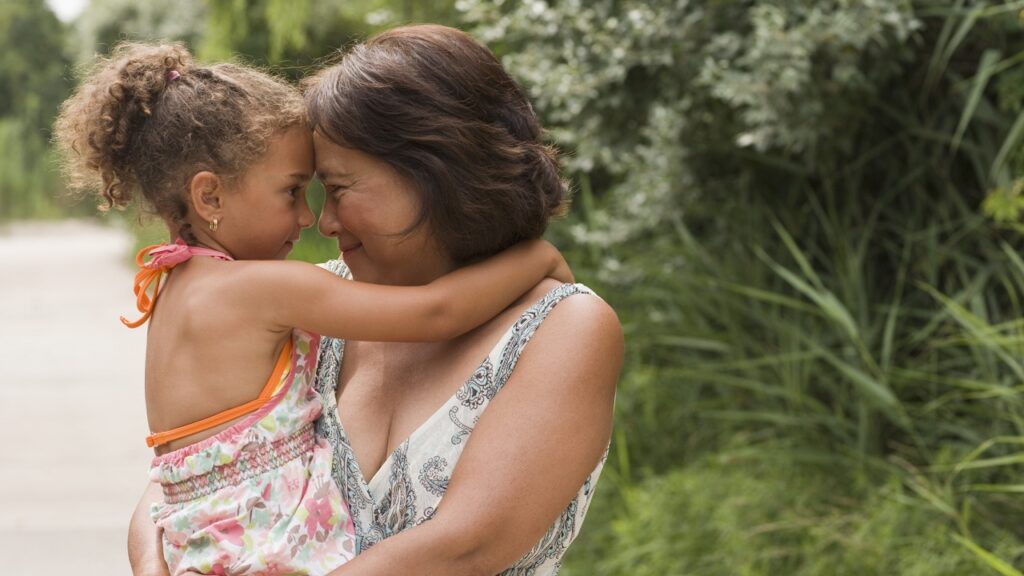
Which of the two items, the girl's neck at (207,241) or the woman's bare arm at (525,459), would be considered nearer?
the woman's bare arm at (525,459)

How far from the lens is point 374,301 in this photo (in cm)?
207

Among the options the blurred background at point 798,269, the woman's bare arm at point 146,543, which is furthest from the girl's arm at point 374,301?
the blurred background at point 798,269

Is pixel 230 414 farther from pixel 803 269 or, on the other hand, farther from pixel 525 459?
pixel 803 269

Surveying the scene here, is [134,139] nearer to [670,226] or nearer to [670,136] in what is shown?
[670,136]

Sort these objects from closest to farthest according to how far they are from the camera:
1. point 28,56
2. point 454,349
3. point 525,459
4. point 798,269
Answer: point 525,459, point 454,349, point 798,269, point 28,56

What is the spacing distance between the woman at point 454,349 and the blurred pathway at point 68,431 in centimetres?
380

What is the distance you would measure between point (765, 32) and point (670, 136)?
77 centimetres

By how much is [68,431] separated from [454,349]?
6.44 metres

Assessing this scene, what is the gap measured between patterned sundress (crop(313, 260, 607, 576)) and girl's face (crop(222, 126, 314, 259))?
0.36 m

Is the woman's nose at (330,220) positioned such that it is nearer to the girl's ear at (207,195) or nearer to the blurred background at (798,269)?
the girl's ear at (207,195)

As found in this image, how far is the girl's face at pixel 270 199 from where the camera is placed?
216cm

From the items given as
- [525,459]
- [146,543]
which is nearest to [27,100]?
[146,543]

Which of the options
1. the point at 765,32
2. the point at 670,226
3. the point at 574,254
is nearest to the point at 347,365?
the point at 765,32

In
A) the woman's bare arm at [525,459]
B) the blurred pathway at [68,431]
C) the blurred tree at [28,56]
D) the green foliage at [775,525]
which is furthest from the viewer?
the blurred tree at [28,56]
